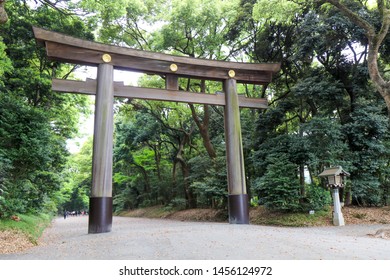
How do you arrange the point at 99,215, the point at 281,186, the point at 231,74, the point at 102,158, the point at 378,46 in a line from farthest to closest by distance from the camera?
the point at 281,186 < the point at 231,74 < the point at 378,46 < the point at 102,158 < the point at 99,215

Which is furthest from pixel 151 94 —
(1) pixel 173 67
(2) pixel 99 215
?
(2) pixel 99 215

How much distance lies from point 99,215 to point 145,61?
16.7 feet

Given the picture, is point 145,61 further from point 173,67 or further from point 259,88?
point 259,88

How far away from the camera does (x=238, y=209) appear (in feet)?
30.6

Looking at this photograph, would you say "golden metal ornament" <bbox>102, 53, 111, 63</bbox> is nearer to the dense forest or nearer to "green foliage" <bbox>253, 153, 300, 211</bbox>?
the dense forest

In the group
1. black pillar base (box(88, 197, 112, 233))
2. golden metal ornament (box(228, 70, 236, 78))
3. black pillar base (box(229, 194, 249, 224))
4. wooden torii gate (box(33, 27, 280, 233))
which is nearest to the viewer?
black pillar base (box(88, 197, 112, 233))

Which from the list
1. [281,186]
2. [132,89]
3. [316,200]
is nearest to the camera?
[132,89]

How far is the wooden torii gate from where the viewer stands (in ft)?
25.5

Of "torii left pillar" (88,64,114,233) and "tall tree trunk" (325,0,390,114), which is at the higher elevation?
"tall tree trunk" (325,0,390,114)

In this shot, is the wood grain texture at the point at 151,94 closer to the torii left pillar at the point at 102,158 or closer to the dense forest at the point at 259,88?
the torii left pillar at the point at 102,158

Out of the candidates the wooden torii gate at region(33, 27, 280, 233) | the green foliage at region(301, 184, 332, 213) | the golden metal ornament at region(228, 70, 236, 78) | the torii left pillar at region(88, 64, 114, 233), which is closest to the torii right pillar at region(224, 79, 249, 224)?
the wooden torii gate at region(33, 27, 280, 233)

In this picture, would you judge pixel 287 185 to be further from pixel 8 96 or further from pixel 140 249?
pixel 8 96

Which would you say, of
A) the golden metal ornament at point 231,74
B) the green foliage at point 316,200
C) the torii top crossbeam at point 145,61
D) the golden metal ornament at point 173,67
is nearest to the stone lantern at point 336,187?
the green foliage at point 316,200

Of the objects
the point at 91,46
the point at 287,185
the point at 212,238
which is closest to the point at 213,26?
the point at 91,46
